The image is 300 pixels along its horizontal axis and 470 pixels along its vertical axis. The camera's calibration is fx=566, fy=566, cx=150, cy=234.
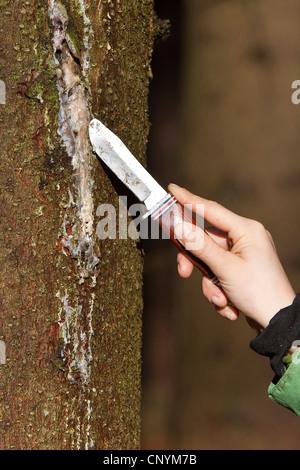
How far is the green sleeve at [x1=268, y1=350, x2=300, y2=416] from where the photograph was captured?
0.86 metres

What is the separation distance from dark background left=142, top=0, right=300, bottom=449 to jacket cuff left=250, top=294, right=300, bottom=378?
2.96 ft

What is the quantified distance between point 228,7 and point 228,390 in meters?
1.25

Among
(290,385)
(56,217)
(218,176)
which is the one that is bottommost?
(290,385)

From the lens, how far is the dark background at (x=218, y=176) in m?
1.79

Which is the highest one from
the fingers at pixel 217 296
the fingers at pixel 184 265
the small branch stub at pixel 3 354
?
the fingers at pixel 184 265

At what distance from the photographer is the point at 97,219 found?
37.0 inches

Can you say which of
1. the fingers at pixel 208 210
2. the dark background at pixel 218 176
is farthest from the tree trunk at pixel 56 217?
the dark background at pixel 218 176

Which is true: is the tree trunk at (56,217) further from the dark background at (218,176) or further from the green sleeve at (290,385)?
the dark background at (218,176)

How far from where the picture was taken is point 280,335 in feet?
2.92

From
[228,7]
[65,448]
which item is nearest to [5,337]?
[65,448]

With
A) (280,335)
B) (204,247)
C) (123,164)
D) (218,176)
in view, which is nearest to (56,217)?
(123,164)

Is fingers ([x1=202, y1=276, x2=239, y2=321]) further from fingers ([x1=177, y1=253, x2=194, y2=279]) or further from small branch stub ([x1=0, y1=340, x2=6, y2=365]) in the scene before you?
small branch stub ([x1=0, y1=340, x2=6, y2=365])

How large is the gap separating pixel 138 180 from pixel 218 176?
0.97m

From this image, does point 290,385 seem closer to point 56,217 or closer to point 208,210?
point 208,210
